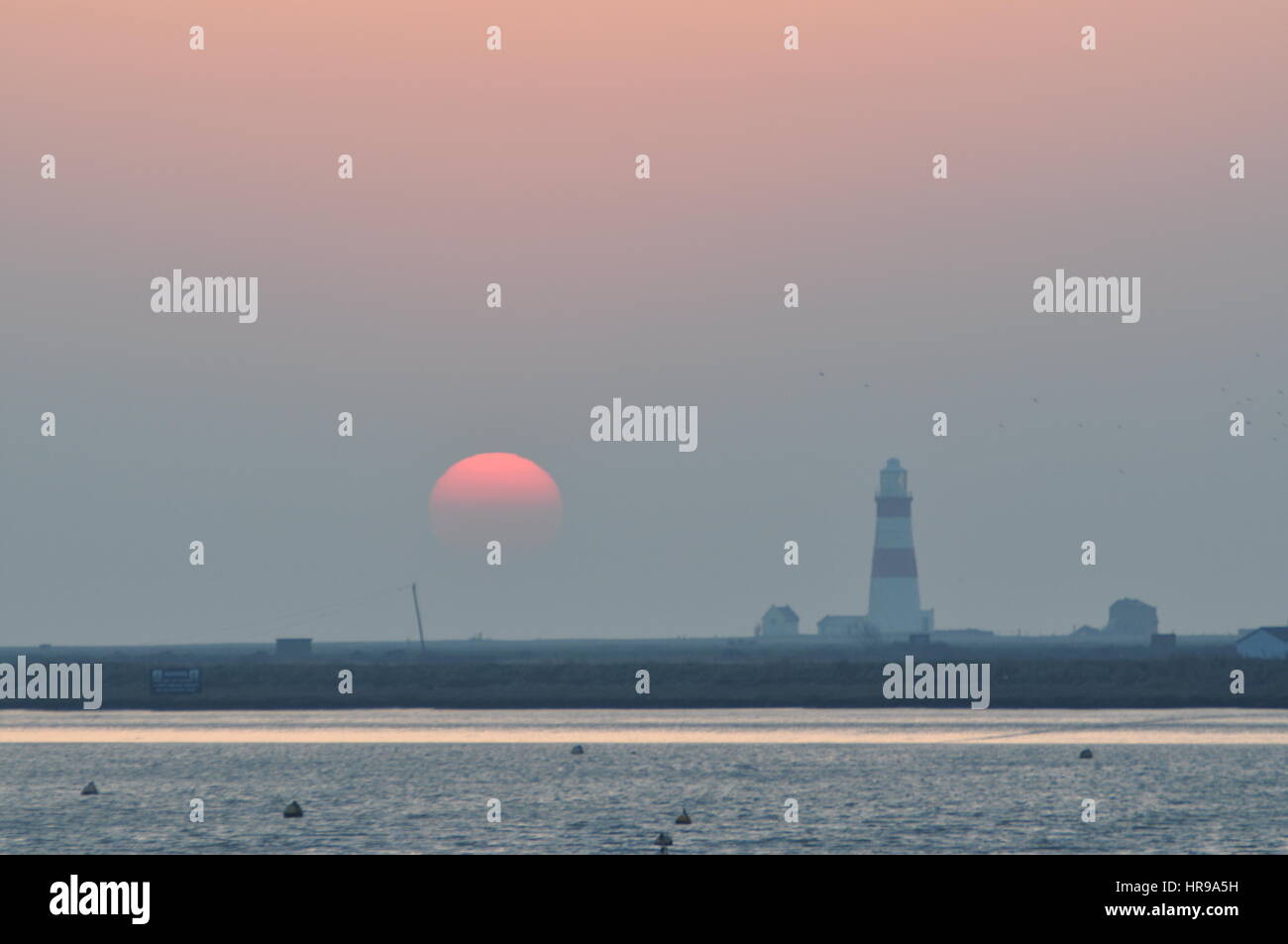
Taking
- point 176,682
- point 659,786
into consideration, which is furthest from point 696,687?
point 659,786

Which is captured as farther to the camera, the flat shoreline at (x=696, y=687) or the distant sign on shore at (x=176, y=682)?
the distant sign on shore at (x=176, y=682)

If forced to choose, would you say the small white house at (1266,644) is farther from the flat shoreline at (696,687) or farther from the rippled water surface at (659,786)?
the rippled water surface at (659,786)

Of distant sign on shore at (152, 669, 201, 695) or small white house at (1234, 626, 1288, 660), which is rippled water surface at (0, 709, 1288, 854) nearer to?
distant sign on shore at (152, 669, 201, 695)

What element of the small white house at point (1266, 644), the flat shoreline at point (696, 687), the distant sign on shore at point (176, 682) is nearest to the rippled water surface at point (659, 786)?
the flat shoreline at point (696, 687)

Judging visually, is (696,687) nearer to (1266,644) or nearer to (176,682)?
(176,682)

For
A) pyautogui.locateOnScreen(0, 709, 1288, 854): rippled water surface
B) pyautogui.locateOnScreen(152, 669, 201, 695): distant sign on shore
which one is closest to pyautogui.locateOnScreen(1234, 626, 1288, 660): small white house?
pyautogui.locateOnScreen(0, 709, 1288, 854): rippled water surface
